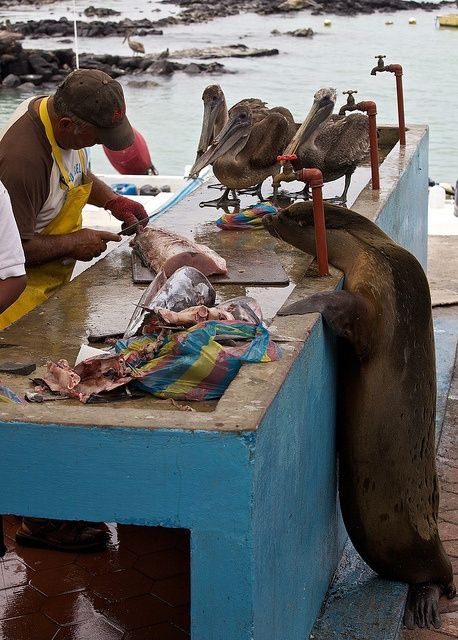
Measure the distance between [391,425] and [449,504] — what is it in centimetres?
132

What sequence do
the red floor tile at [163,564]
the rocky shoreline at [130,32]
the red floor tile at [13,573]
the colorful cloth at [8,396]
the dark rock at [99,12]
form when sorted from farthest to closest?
1. the dark rock at [99,12]
2. the rocky shoreline at [130,32]
3. the red floor tile at [163,564]
4. the red floor tile at [13,573]
5. the colorful cloth at [8,396]

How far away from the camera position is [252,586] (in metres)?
3.31

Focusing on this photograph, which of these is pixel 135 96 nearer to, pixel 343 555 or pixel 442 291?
pixel 442 291

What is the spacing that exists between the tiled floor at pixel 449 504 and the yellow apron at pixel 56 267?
7.59ft

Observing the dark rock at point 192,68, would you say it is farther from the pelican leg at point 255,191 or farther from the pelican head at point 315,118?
the pelican head at point 315,118

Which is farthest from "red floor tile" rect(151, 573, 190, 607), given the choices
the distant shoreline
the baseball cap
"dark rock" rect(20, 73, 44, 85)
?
the distant shoreline

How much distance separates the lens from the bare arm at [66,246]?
5.49 meters

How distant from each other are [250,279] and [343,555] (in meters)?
1.43

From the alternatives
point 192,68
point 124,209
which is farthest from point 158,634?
point 192,68

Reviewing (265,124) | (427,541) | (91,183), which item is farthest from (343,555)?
(265,124)

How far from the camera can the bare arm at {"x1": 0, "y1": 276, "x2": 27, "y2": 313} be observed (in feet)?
14.1

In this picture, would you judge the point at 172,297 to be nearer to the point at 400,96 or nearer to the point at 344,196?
the point at 344,196

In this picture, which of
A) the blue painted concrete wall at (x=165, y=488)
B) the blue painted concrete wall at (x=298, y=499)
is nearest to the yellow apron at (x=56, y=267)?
the blue painted concrete wall at (x=298, y=499)

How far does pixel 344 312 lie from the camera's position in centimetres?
453
